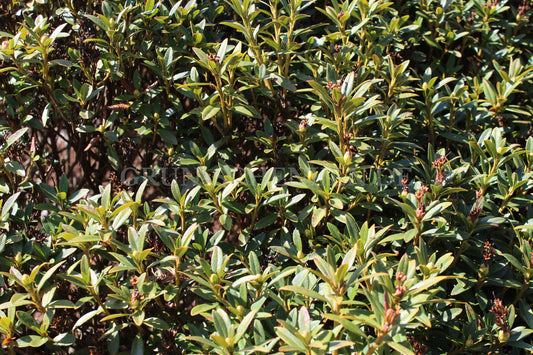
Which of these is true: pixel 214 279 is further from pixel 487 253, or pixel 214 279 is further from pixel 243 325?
pixel 487 253

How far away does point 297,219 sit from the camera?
2246 mm

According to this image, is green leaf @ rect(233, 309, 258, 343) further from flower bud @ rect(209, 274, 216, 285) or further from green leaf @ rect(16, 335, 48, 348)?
green leaf @ rect(16, 335, 48, 348)

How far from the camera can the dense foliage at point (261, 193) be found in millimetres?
1909

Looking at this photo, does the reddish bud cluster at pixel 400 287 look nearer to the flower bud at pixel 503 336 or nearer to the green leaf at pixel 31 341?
the flower bud at pixel 503 336

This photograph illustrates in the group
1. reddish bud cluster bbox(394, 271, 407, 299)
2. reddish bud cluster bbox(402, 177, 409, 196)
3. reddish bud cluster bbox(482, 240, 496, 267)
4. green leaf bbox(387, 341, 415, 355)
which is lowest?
reddish bud cluster bbox(482, 240, 496, 267)

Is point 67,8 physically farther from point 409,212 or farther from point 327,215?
point 409,212

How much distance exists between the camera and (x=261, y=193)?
7.18ft

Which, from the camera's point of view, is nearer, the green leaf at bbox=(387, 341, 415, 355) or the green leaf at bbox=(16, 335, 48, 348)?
the green leaf at bbox=(387, 341, 415, 355)

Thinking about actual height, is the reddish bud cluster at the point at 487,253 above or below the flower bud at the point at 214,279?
below

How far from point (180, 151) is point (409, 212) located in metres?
1.25

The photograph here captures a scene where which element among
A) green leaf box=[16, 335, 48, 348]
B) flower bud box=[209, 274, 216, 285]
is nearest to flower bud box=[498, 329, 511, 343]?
flower bud box=[209, 274, 216, 285]

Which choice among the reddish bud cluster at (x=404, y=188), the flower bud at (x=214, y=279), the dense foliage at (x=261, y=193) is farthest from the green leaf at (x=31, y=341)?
the reddish bud cluster at (x=404, y=188)

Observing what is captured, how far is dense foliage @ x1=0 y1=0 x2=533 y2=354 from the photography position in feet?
6.26

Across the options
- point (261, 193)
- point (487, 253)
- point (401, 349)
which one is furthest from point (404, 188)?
point (401, 349)
